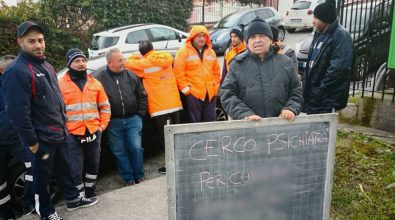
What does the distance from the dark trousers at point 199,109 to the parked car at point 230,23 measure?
25.1 feet

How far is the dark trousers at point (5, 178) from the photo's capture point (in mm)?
4098

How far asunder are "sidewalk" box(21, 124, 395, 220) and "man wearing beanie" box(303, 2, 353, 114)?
1927 millimetres

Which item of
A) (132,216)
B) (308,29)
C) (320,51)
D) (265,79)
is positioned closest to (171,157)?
(265,79)

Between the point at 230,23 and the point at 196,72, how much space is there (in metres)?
11.7

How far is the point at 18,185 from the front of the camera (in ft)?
14.4

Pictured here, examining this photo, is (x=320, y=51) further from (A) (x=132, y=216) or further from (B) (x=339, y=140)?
(A) (x=132, y=216)

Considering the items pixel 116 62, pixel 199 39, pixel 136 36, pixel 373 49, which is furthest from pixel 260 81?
pixel 136 36

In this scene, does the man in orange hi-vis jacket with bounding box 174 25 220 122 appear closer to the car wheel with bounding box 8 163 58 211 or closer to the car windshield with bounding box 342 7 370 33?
the car wheel with bounding box 8 163 58 211

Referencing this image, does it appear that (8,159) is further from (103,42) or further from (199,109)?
(103,42)

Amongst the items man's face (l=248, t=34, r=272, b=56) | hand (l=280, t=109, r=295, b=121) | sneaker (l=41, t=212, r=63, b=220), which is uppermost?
man's face (l=248, t=34, r=272, b=56)

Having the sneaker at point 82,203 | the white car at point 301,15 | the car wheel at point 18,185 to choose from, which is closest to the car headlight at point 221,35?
the white car at point 301,15

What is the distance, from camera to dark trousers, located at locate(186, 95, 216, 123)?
17.8 ft

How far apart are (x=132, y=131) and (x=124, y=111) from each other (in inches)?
10.9

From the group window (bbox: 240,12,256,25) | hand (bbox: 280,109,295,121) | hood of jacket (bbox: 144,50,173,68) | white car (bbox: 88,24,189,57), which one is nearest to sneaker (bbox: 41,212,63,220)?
hood of jacket (bbox: 144,50,173,68)
